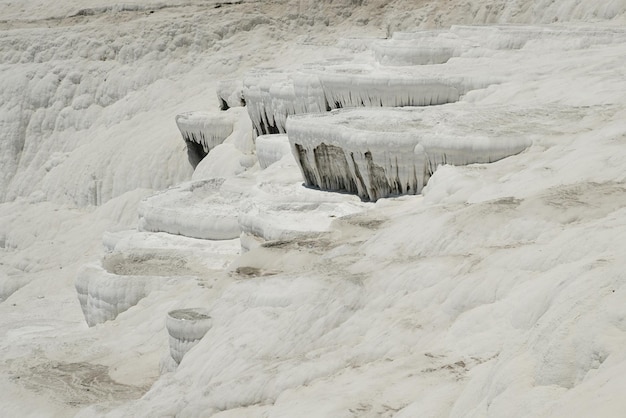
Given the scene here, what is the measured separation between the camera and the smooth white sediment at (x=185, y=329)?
35.0 ft

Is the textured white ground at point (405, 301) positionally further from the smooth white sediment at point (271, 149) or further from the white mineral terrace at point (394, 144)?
the smooth white sediment at point (271, 149)

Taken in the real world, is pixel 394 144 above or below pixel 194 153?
above

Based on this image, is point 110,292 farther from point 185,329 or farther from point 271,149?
point 271,149

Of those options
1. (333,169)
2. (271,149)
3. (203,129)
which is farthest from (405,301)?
(203,129)

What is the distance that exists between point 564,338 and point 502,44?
1483 centimetres

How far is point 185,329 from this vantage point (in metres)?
10.7

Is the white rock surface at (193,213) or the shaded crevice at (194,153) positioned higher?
the white rock surface at (193,213)

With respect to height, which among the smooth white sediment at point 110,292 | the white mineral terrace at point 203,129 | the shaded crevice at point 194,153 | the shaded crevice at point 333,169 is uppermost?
the shaded crevice at point 333,169

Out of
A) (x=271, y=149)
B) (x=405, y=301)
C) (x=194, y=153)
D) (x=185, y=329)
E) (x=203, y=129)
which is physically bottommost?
(x=194, y=153)

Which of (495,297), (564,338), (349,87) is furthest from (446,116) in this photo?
(564,338)

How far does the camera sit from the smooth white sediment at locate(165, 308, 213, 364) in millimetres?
10664

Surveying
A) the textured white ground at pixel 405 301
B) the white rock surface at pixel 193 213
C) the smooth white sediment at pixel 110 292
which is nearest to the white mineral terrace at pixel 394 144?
the textured white ground at pixel 405 301

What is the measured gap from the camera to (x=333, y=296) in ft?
32.9

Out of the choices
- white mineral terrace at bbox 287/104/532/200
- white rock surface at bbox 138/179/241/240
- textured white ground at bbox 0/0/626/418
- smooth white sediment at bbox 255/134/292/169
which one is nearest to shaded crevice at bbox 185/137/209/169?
textured white ground at bbox 0/0/626/418
